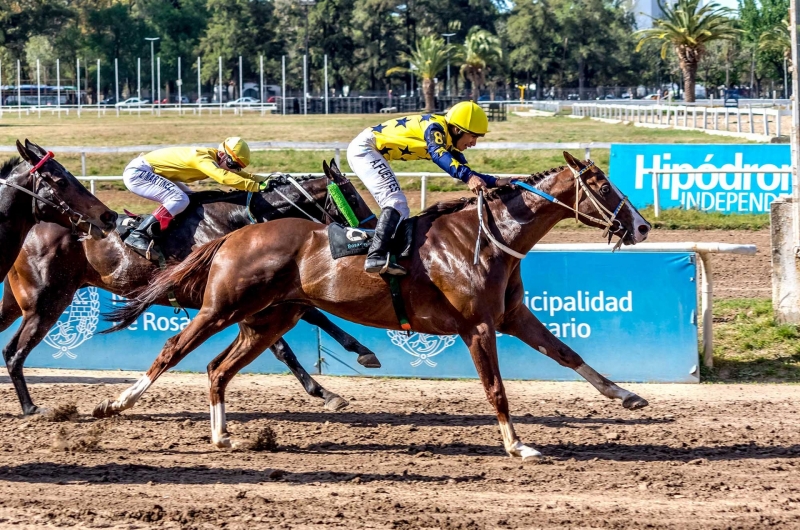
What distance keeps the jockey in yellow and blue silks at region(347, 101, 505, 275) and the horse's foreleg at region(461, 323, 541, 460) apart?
1.96 feet

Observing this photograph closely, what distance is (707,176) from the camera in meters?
16.2

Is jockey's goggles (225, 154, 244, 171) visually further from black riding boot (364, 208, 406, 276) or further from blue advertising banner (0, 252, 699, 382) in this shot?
black riding boot (364, 208, 406, 276)

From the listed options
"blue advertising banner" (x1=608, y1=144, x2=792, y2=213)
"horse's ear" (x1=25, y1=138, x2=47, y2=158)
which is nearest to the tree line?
"blue advertising banner" (x1=608, y1=144, x2=792, y2=213)

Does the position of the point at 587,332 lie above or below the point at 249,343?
below

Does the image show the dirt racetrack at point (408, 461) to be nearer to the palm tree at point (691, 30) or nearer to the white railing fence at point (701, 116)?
the white railing fence at point (701, 116)

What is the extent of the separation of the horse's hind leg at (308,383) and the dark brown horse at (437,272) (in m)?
1.03

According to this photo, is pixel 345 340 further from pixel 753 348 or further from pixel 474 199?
pixel 753 348

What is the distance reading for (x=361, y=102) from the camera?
66.7 metres

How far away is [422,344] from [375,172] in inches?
91.3

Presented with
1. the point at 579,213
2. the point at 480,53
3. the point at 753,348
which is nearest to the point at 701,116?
the point at 753,348

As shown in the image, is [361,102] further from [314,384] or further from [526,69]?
[314,384]

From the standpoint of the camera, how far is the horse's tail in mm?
6598

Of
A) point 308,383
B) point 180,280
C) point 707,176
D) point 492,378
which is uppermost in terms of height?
point 707,176

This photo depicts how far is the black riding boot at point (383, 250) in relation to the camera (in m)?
6.18
